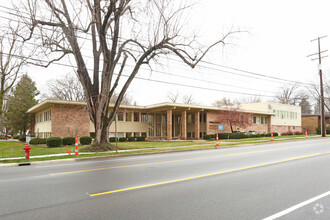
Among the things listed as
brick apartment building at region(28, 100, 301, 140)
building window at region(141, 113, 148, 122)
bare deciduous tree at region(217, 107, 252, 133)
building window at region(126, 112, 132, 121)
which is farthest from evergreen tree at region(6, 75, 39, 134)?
bare deciduous tree at region(217, 107, 252, 133)

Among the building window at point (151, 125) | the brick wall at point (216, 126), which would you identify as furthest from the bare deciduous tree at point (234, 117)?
the building window at point (151, 125)

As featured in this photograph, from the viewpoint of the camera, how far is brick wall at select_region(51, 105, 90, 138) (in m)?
26.9

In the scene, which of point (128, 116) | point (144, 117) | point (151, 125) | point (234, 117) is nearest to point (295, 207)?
point (128, 116)

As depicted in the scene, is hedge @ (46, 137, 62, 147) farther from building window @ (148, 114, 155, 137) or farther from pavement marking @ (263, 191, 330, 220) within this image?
pavement marking @ (263, 191, 330, 220)

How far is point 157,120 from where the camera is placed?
37.2 meters

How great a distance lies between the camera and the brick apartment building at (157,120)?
2750 cm

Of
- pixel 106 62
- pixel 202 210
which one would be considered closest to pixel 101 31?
pixel 106 62

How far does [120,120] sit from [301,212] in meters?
30.0

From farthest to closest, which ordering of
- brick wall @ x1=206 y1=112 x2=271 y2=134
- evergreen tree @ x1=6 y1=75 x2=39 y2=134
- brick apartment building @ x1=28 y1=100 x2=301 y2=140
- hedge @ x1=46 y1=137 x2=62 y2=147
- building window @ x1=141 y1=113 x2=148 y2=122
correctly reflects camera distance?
evergreen tree @ x1=6 y1=75 x2=39 y2=134 < brick wall @ x1=206 y1=112 x2=271 y2=134 < building window @ x1=141 y1=113 x2=148 y2=122 < brick apartment building @ x1=28 y1=100 x2=301 y2=140 < hedge @ x1=46 y1=137 x2=62 y2=147

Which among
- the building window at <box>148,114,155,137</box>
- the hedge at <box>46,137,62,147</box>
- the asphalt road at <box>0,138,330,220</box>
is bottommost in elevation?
the hedge at <box>46,137,62,147</box>

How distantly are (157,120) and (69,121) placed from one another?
44.7 ft

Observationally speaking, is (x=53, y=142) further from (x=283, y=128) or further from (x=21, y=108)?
(x=283, y=128)

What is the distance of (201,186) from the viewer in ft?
20.2

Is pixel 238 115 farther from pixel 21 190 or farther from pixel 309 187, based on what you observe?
pixel 21 190
